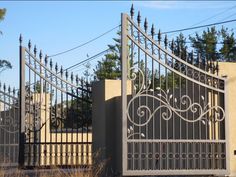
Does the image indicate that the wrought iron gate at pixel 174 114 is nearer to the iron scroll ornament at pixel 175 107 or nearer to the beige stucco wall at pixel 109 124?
the iron scroll ornament at pixel 175 107

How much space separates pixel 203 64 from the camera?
31.0 feet

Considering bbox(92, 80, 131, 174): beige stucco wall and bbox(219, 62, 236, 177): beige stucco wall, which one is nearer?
bbox(219, 62, 236, 177): beige stucco wall

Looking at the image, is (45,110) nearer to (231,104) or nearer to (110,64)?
(231,104)

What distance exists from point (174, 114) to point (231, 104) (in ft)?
3.45

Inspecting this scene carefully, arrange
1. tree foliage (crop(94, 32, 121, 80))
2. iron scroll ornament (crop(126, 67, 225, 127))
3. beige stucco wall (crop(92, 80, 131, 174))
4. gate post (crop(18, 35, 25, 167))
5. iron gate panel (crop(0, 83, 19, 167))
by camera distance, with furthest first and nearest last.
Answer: tree foliage (crop(94, 32, 121, 80)) < iron gate panel (crop(0, 83, 19, 167)) < gate post (crop(18, 35, 25, 167)) < beige stucco wall (crop(92, 80, 131, 174)) < iron scroll ornament (crop(126, 67, 225, 127))

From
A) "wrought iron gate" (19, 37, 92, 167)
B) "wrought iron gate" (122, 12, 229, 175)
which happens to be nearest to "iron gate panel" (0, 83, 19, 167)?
"wrought iron gate" (19, 37, 92, 167)

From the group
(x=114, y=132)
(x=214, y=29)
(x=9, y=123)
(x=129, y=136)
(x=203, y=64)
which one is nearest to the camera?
(x=129, y=136)

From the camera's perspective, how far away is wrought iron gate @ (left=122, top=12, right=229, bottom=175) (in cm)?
888

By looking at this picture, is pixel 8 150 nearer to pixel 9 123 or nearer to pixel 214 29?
pixel 9 123

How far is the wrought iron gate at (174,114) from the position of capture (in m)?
8.88

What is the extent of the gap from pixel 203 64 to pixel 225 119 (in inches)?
43.2

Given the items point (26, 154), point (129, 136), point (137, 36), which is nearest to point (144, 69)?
point (137, 36)

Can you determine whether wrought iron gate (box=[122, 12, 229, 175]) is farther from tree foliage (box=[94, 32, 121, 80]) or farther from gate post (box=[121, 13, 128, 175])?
tree foliage (box=[94, 32, 121, 80])

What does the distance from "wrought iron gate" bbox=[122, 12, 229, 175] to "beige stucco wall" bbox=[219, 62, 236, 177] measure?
216 millimetres
